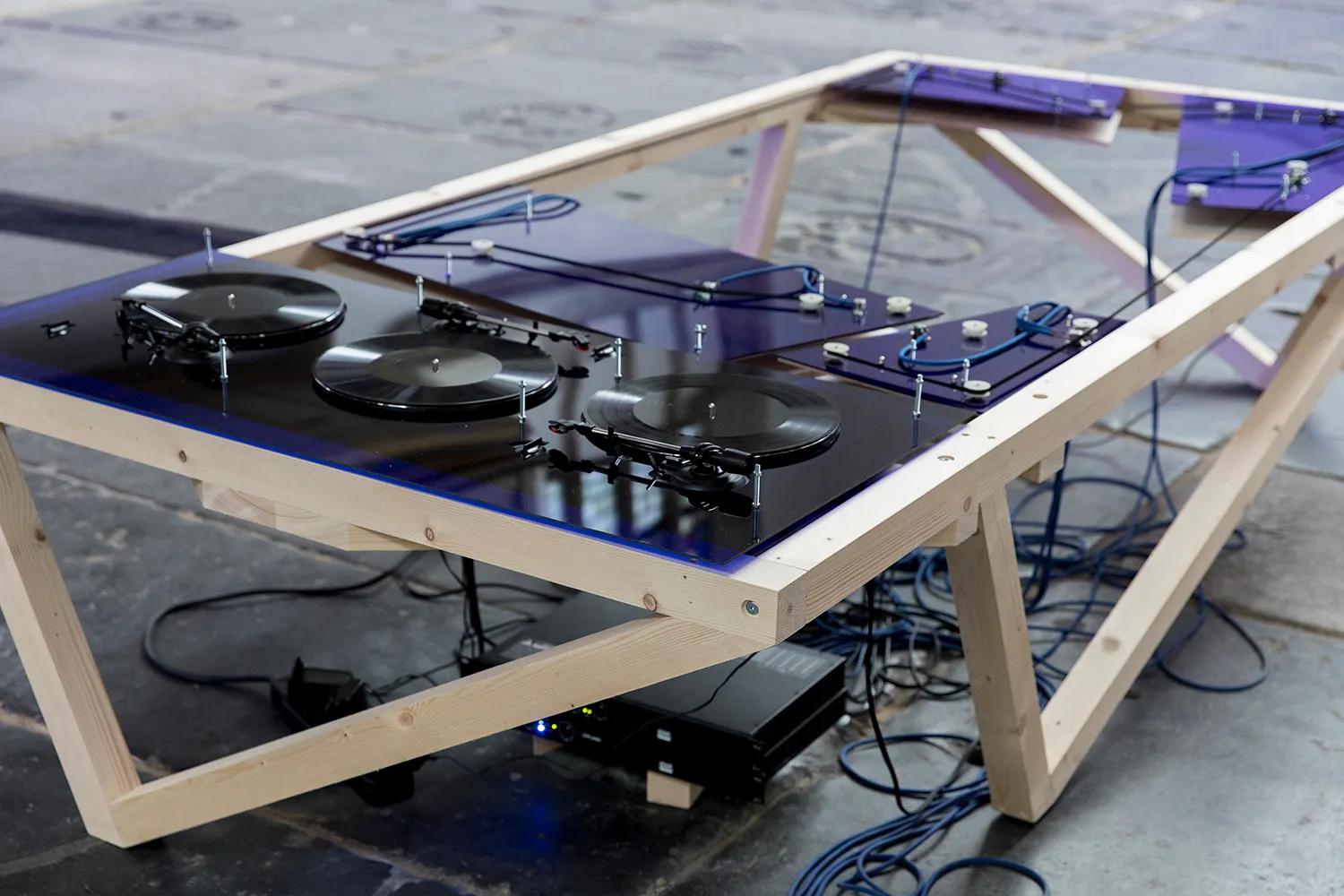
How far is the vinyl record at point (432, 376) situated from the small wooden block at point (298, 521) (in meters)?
0.14

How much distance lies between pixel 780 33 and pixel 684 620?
7.51 metres

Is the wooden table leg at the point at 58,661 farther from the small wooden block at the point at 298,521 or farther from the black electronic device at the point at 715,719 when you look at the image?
the black electronic device at the point at 715,719

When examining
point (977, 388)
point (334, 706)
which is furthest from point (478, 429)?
point (334, 706)

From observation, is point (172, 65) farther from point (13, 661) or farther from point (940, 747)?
point (940, 747)

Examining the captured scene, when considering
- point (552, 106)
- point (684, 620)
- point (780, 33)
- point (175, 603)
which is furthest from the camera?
point (780, 33)

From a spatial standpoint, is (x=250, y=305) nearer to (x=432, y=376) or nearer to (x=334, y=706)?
(x=432, y=376)

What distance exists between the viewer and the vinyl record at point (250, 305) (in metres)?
1.93

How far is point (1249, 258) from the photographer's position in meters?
2.34

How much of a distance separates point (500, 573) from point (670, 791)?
0.80 m

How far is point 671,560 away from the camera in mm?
1435

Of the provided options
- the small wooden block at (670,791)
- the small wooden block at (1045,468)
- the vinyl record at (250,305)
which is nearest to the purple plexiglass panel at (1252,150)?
the small wooden block at (1045,468)

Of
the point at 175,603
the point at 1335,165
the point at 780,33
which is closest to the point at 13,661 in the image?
the point at 175,603

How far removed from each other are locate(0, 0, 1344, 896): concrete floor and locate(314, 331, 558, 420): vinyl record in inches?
27.2

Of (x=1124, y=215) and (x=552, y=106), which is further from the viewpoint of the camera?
(x=552, y=106)
